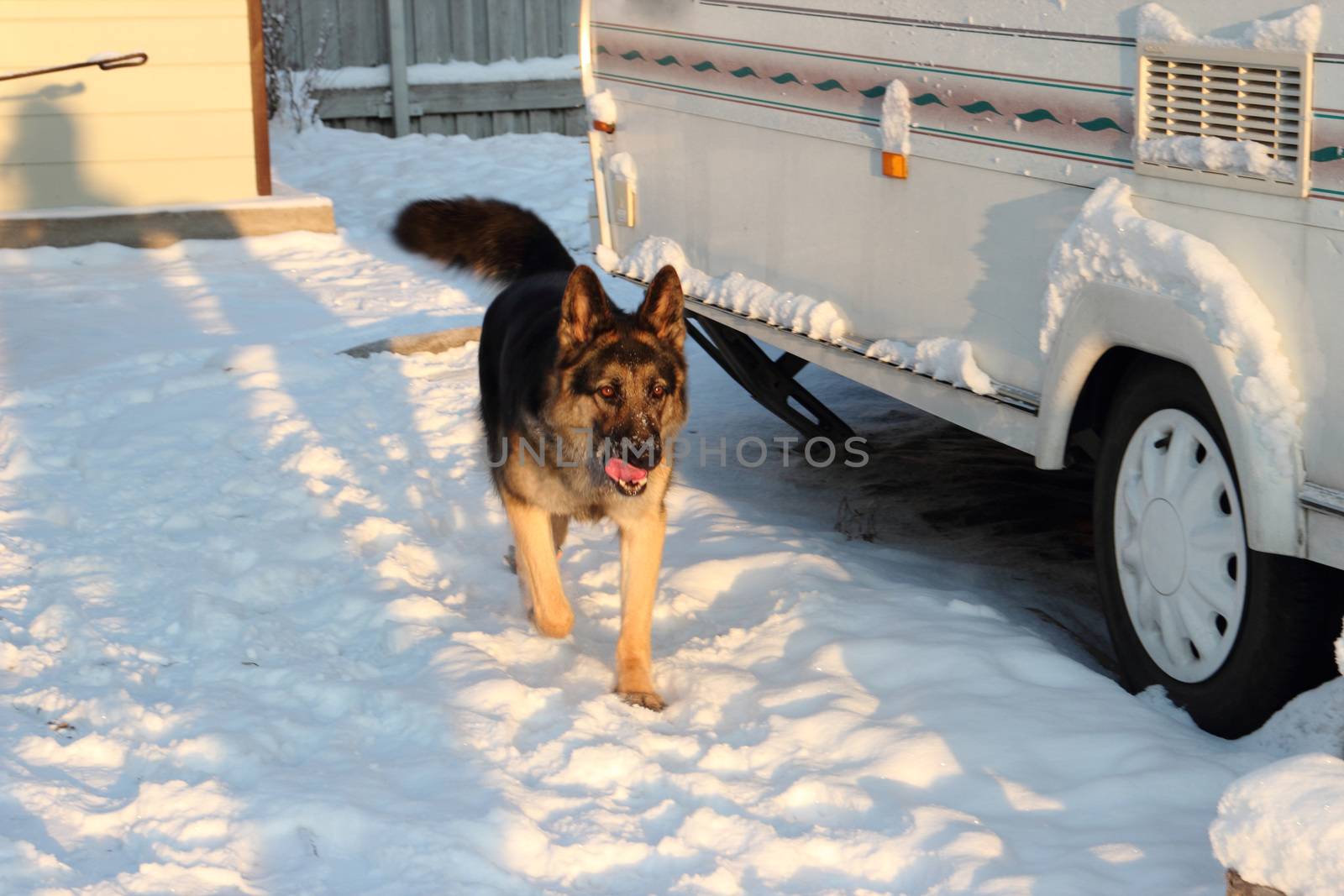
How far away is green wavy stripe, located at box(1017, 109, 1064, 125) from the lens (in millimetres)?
4078

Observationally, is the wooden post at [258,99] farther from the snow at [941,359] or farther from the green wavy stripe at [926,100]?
the green wavy stripe at [926,100]

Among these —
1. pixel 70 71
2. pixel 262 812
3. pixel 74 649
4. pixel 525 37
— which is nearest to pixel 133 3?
pixel 70 71

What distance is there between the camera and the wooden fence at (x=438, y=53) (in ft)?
52.2

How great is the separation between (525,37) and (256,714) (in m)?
14.3

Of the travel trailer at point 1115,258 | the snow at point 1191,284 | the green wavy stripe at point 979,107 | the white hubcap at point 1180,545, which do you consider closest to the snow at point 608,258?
the travel trailer at point 1115,258

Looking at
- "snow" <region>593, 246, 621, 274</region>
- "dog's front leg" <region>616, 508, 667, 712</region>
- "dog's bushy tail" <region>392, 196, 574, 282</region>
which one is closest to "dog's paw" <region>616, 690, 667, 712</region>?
"dog's front leg" <region>616, 508, 667, 712</region>

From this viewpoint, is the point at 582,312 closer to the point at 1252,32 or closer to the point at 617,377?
the point at 617,377

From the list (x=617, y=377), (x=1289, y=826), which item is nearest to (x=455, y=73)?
(x=617, y=377)

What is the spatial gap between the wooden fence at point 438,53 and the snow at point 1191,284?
42.7 feet

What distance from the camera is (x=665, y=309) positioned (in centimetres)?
475

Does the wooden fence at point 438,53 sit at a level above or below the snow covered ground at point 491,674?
above

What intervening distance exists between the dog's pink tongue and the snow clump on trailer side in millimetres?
1076

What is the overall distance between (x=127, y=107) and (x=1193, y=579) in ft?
32.4

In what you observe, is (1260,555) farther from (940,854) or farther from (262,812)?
(262,812)
